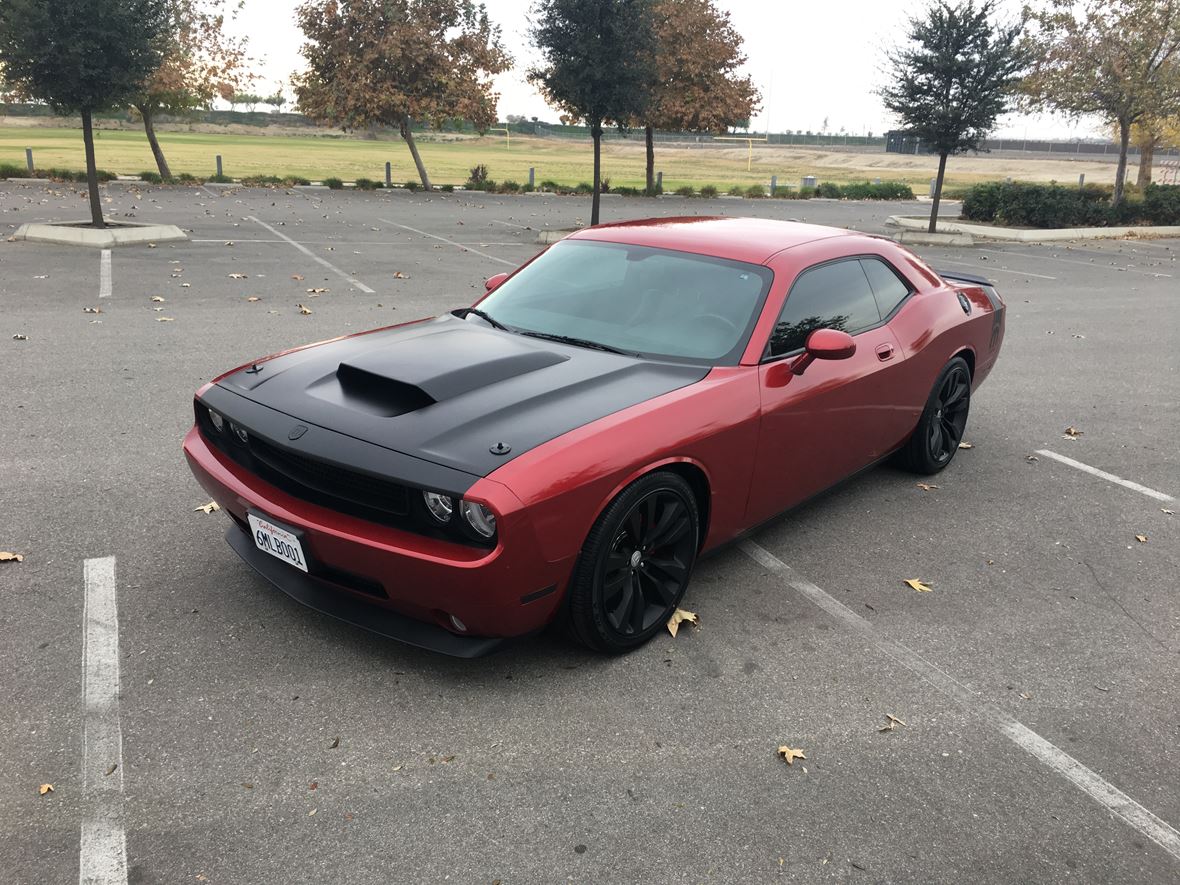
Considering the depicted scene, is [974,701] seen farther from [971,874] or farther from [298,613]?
[298,613]

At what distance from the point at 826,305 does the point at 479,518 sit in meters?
2.37

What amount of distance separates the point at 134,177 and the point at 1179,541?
102ft

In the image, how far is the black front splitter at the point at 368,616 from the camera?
10.0 feet

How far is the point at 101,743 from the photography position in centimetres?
285

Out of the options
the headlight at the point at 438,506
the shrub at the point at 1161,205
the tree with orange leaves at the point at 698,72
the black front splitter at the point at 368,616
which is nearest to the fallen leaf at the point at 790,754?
the black front splitter at the point at 368,616

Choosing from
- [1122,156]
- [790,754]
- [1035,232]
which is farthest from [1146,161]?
[790,754]

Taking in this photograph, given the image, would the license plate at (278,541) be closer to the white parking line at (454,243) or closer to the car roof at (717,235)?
the car roof at (717,235)

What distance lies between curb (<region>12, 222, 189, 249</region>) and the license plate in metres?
12.6

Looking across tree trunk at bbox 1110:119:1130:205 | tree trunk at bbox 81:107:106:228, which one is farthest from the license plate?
tree trunk at bbox 1110:119:1130:205

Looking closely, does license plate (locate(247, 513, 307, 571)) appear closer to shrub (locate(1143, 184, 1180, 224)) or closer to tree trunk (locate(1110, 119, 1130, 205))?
tree trunk (locate(1110, 119, 1130, 205))

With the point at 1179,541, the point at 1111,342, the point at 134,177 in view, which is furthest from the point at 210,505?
the point at 134,177

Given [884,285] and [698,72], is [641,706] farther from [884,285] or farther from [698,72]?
[698,72]

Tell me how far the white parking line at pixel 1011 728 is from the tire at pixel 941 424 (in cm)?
170

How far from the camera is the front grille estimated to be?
9.84 feet
